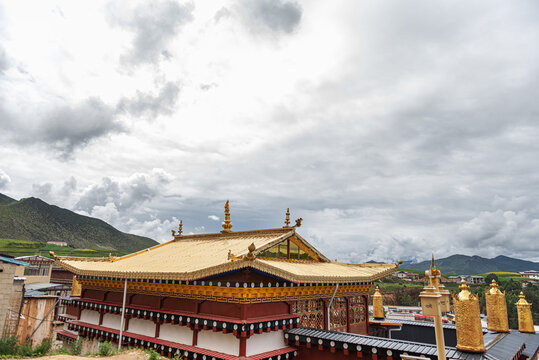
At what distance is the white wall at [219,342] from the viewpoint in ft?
36.9

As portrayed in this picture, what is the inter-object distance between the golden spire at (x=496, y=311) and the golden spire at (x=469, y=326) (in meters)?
5.40

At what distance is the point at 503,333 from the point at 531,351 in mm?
1375

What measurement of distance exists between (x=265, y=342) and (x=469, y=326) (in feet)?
21.2

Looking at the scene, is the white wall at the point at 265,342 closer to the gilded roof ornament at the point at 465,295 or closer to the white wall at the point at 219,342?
the white wall at the point at 219,342

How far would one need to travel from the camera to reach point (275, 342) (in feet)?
40.3

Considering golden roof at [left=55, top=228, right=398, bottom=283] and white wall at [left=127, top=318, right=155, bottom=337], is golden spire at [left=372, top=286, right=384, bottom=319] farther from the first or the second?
white wall at [left=127, top=318, right=155, bottom=337]

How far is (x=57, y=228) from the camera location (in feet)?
367

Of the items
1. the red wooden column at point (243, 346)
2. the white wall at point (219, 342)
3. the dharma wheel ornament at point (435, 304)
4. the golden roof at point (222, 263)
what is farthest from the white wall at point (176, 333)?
the dharma wheel ornament at point (435, 304)

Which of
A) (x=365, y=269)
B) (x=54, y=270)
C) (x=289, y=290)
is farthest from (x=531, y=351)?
(x=54, y=270)

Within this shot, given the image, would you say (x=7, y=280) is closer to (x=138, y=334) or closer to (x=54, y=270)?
(x=138, y=334)

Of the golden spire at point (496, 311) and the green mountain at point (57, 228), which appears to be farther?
the green mountain at point (57, 228)

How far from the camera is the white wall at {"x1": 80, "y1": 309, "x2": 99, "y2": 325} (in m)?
17.1

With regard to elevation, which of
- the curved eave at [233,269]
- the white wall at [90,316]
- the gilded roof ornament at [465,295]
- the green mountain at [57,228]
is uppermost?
the green mountain at [57,228]

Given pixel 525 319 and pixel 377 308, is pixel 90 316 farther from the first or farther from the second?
pixel 525 319
